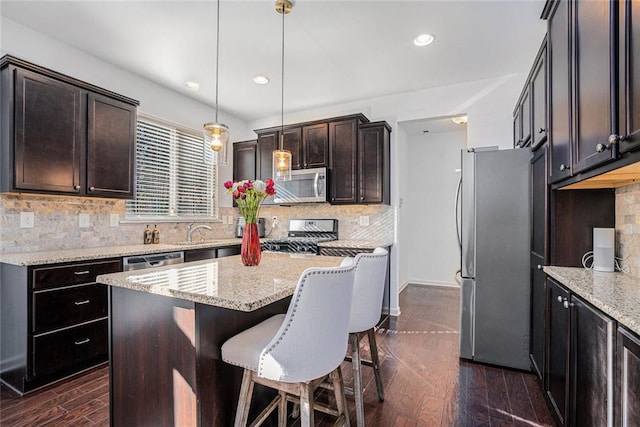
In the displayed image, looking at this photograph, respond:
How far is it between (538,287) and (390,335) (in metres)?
1.46

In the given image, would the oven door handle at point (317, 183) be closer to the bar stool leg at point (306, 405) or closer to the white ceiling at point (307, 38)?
the white ceiling at point (307, 38)

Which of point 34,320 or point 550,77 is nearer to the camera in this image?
point 550,77

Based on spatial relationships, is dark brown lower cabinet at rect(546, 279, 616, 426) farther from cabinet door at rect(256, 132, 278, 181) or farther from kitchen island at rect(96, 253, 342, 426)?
cabinet door at rect(256, 132, 278, 181)

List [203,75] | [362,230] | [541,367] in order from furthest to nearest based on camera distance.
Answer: [362,230] → [203,75] → [541,367]

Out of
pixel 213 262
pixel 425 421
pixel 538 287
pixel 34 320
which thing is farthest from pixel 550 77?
pixel 34 320

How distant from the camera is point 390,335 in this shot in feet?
10.5

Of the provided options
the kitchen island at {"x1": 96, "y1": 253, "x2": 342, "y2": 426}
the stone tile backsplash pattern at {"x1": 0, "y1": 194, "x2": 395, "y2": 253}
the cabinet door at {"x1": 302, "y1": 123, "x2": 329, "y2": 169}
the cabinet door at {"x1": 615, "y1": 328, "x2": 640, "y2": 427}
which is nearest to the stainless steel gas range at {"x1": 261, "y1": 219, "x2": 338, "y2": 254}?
the stone tile backsplash pattern at {"x1": 0, "y1": 194, "x2": 395, "y2": 253}

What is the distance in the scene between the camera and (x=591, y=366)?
126 cm

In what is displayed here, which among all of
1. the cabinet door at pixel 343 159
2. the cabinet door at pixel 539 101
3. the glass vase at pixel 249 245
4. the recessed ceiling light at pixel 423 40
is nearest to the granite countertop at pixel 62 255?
the glass vase at pixel 249 245

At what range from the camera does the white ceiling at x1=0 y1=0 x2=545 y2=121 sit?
2365mm

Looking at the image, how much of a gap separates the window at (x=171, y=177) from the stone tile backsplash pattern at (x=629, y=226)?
3.70 m

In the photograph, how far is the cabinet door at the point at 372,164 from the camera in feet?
12.5

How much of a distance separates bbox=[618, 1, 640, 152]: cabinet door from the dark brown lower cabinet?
25.9 inches

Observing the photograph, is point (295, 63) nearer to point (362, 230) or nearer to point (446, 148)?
point (362, 230)
